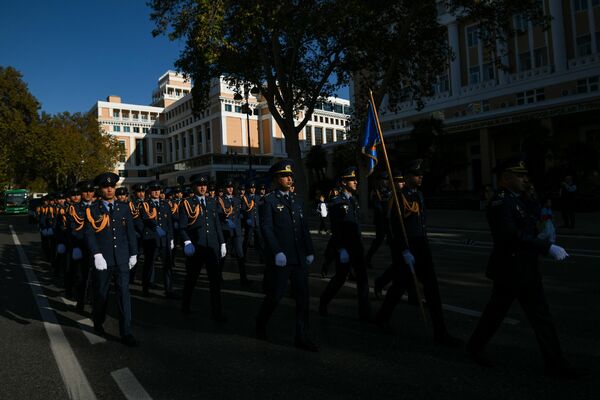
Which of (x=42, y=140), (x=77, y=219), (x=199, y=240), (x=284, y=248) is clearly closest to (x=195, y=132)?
(x=42, y=140)

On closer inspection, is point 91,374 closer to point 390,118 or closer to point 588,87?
point 588,87

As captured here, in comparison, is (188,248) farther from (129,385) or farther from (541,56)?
(541,56)

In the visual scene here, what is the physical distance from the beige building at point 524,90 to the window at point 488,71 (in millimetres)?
77

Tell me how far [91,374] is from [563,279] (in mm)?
6990

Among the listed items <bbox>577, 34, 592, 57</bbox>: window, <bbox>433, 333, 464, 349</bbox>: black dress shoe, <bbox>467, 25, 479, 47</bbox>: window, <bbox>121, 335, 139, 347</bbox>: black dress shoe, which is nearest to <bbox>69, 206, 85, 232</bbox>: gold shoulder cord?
<bbox>121, 335, 139, 347</bbox>: black dress shoe

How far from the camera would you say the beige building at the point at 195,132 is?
69250 millimetres

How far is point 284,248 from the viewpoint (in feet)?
15.2

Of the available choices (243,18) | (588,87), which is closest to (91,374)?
(243,18)

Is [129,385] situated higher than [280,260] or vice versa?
[280,260]

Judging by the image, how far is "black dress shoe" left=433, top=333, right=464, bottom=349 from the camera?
430cm

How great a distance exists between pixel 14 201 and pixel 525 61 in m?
57.6

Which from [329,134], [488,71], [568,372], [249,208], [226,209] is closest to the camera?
[568,372]

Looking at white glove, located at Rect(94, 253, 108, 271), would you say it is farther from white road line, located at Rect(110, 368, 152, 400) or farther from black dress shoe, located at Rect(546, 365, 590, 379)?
black dress shoe, located at Rect(546, 365, 590, 379)

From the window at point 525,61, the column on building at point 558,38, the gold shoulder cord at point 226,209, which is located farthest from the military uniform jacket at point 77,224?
the window at point 525,61
